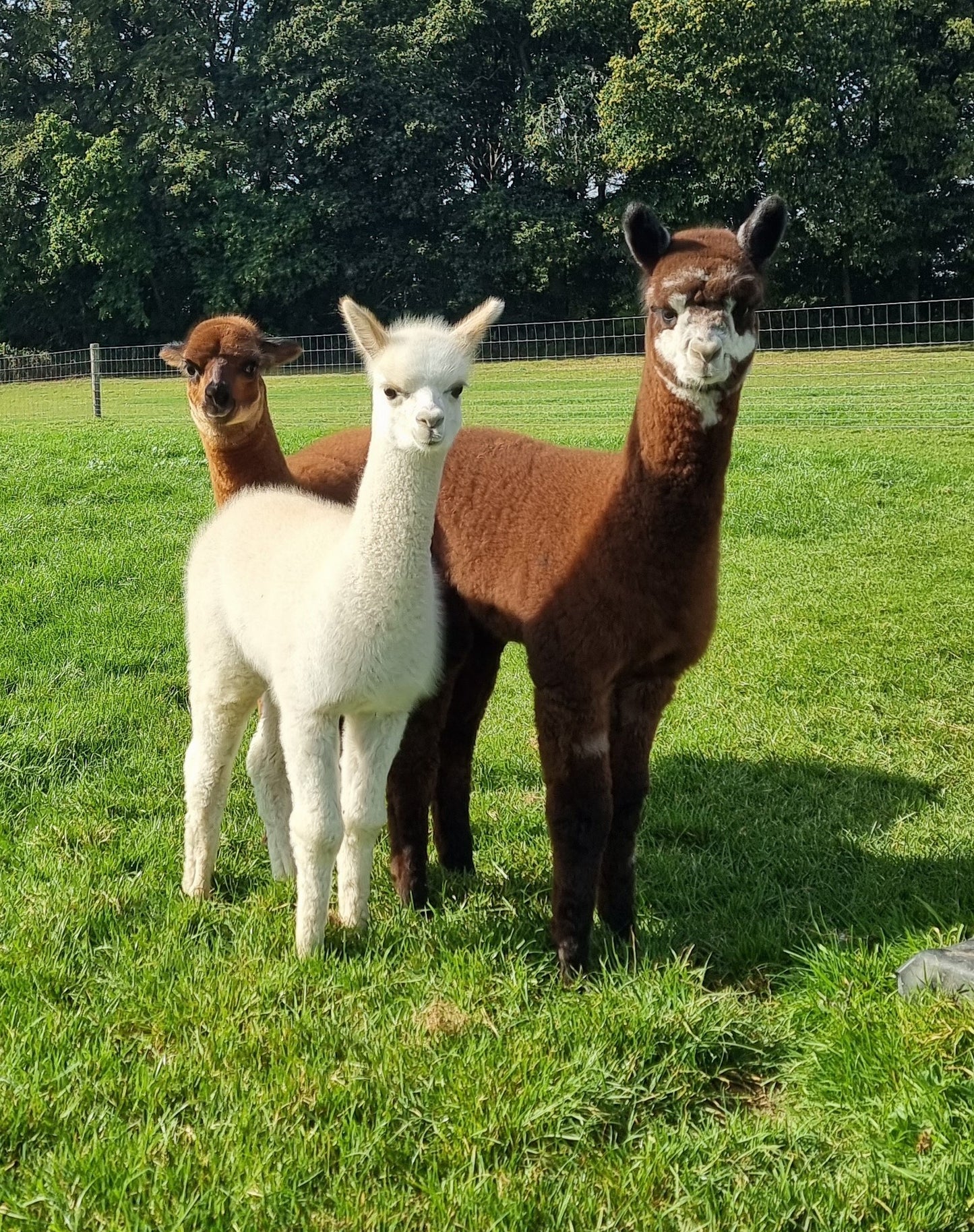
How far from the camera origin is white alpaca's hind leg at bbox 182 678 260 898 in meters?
3.87

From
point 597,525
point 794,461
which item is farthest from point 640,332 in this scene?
point 597,525

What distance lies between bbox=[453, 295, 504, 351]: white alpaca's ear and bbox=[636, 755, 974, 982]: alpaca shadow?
2.04 metres

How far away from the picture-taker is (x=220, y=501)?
469 centimetres

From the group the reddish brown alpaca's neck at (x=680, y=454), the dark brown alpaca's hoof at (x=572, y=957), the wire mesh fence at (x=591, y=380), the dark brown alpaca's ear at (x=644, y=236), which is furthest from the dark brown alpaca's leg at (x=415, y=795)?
the wire mesh fence at (x=591, y=380)

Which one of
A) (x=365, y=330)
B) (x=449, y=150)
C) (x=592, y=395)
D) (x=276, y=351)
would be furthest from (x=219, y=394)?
(x=449, y=150)

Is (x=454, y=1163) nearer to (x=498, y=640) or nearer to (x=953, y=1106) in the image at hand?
(x=953, y=1106)

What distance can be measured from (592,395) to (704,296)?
16706 mm

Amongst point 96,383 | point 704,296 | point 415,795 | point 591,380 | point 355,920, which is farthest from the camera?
point 591,380

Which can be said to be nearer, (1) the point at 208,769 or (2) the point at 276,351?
(1) the point at 208,769

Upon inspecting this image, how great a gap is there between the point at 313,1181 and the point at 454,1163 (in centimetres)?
33

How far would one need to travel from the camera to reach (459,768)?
4.47 metres

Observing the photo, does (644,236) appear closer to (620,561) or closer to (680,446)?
(680,446)

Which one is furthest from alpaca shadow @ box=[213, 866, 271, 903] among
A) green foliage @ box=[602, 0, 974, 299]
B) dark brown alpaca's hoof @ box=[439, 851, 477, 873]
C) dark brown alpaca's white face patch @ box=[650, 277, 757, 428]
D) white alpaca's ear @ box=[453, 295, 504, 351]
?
green foliage @ box=[602, 0, 974, 299]

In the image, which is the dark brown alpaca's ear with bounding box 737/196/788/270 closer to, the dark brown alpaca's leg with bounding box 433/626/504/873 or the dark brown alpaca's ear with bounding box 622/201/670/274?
the dark brown alpaca's ear with bounding box 622/201/670/274
